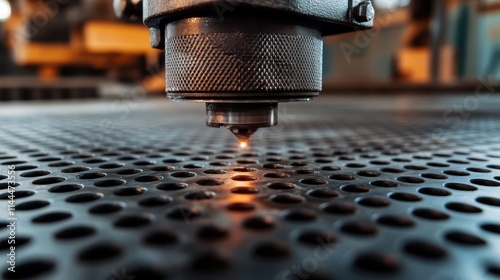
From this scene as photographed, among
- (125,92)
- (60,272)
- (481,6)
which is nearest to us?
(60,272)

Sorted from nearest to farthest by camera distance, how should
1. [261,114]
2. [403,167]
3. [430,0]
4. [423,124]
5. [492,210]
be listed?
1. [492,210]
2. [261,114]
3. [403,167]
4. [423,124]
5. [430,0]

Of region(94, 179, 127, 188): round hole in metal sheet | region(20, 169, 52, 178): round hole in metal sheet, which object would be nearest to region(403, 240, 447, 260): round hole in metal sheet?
region(94, 179, 127, 188): round hole in metal sheet

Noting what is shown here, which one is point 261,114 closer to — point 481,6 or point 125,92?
point 125,92

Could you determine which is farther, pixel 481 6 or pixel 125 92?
pixel 481 6

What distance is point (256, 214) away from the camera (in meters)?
0.44

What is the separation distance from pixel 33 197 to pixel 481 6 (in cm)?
744

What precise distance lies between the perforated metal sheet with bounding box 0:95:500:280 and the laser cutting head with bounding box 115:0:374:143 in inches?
5.2

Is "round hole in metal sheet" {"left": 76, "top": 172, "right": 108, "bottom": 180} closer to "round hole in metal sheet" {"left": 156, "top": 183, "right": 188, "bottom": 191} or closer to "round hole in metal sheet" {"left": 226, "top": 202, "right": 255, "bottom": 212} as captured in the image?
"round hole in metal sheet" {"left": 156, "top": 183, "right": 188, "bottom": 191}

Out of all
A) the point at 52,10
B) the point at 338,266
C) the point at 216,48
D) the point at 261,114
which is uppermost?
the point at 52,10

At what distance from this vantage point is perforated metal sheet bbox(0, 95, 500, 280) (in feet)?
1.08

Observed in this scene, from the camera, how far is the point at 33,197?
0.53 metres

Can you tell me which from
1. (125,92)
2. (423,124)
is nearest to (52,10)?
(125,92)

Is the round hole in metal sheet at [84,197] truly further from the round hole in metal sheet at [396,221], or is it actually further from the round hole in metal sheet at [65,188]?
the round hole in metal sheet at [396,221]

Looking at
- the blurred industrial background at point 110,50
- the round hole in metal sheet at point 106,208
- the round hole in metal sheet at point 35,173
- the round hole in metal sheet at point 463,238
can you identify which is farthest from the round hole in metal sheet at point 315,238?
the blurred industrial background at point 110,50
